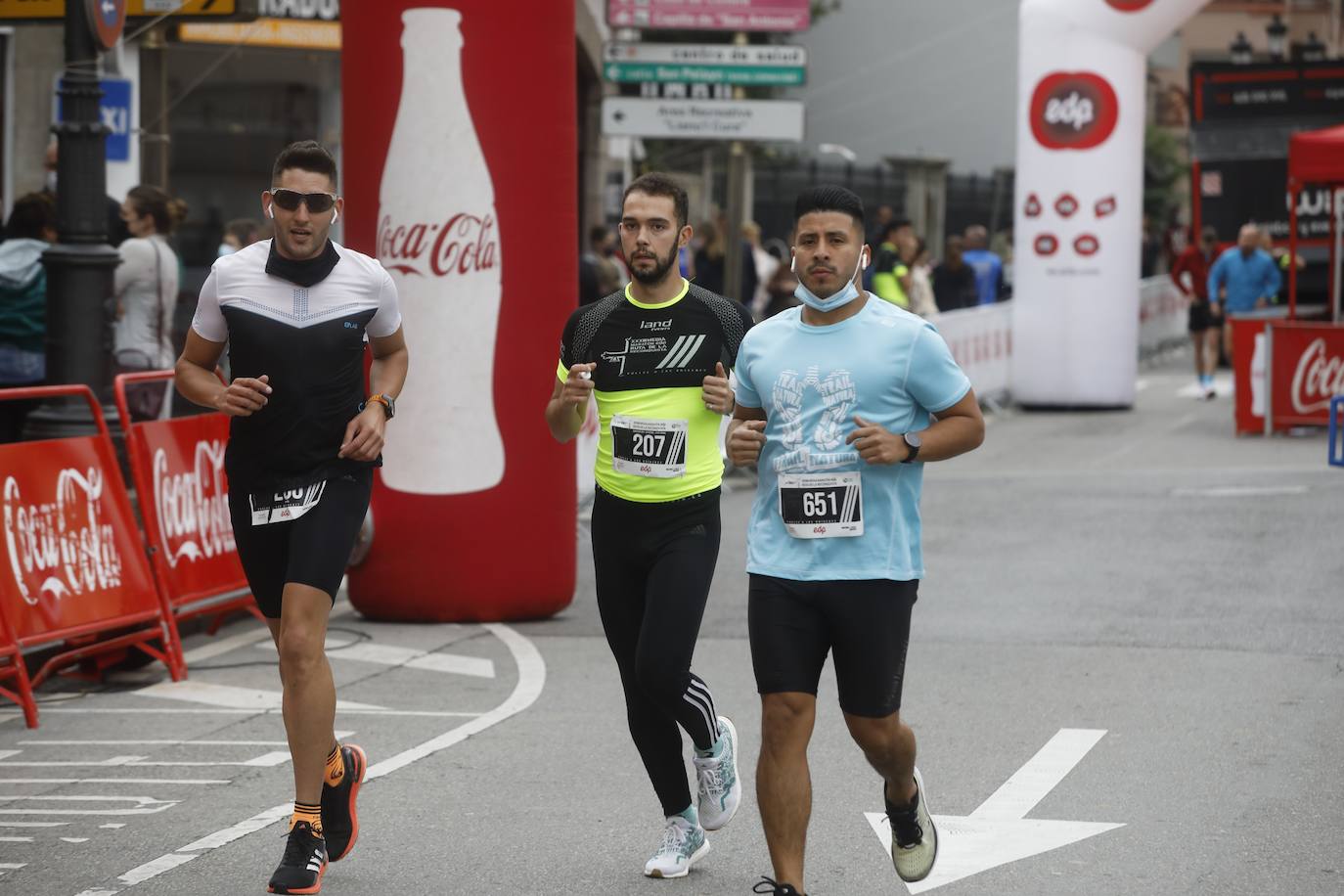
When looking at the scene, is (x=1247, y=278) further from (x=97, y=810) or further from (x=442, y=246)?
(x=97, y=810)

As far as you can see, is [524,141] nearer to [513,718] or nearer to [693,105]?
[513,718]

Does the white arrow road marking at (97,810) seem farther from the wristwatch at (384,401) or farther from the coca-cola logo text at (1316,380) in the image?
the coca-cola logo text at (1316,380)

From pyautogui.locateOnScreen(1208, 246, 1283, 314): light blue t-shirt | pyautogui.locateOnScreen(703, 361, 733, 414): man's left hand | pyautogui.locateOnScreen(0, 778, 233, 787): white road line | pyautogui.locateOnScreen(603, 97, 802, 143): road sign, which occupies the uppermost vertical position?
pyautogui.locateOnScreen(603, 97, 802, 143): road sign

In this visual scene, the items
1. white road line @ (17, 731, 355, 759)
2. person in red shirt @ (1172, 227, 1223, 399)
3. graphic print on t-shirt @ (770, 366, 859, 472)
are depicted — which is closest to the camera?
graphic print on t-shirt @ (770, 366, 859, 472)

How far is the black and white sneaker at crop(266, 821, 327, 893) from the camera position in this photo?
552cm

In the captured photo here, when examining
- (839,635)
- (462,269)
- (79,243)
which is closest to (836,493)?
(839,635)

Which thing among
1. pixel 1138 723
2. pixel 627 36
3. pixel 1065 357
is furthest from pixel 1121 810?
pixel 627 36

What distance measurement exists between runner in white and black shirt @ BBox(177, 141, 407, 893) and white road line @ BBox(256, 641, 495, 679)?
337 cm

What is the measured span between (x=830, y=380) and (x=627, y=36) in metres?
23.7

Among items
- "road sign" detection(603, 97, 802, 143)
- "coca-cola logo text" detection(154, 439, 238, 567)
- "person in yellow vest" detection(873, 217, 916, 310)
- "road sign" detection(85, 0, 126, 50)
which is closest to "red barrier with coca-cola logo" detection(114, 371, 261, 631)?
"coca-cola logo text" detection(154, 439, 238, 567)

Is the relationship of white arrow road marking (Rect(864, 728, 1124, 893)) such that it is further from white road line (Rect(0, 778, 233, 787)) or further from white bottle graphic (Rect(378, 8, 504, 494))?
white bottle graphic (Rect(378, 8, 504, 494))

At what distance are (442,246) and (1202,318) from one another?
52.4ft

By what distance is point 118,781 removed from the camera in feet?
23.7

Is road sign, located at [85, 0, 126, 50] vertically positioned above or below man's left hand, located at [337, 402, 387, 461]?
above
